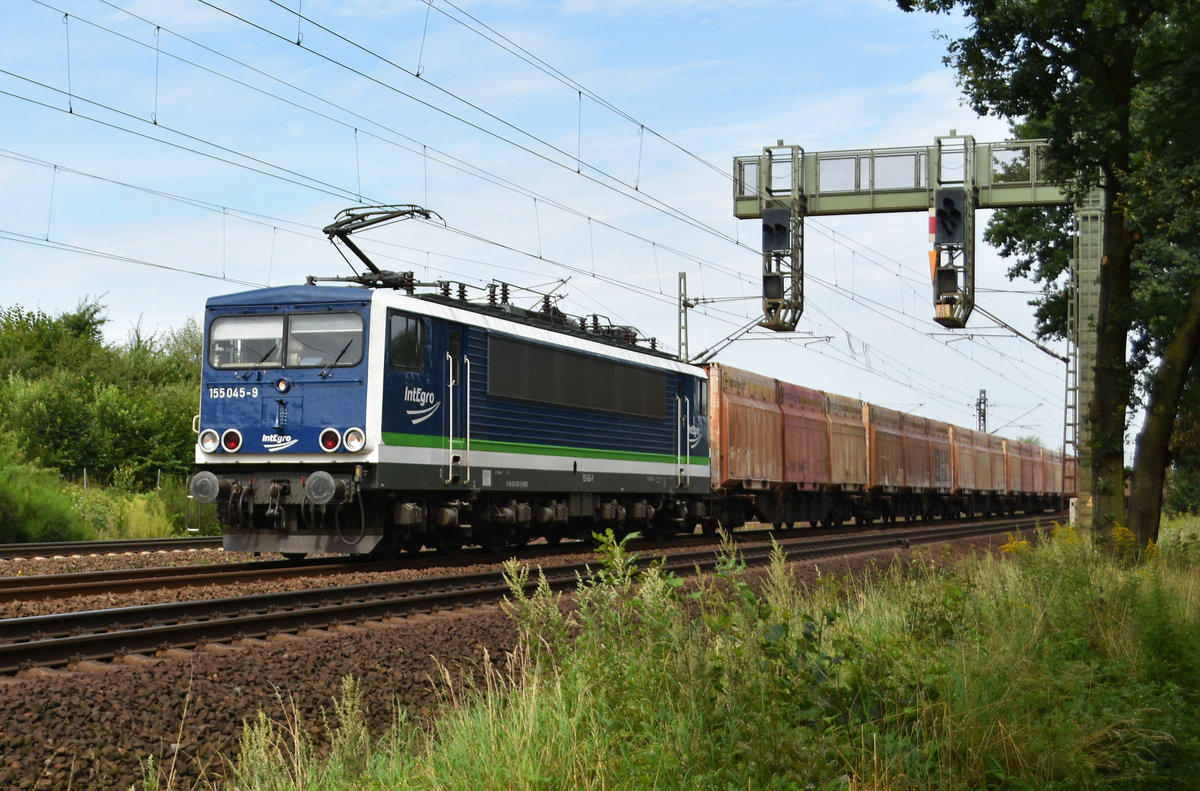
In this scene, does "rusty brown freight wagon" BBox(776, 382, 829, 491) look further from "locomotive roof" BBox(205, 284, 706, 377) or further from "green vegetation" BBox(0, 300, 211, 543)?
"green vegetation" BBox(0, 300, 211, 543)

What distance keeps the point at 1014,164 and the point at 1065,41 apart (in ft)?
22.3

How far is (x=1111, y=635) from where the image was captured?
30.1 feet

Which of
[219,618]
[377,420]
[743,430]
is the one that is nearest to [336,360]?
[377,420]

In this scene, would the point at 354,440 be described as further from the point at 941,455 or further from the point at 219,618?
the point at 941,455

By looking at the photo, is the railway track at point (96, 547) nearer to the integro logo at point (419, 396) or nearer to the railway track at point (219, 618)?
the integro logo at point (419, 396)

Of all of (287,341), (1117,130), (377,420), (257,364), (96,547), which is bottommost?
(96,547)

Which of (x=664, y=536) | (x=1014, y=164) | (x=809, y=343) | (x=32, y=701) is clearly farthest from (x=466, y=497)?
(x=809, y=343)

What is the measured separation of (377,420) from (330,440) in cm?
61

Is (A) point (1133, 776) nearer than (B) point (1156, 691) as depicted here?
Yes

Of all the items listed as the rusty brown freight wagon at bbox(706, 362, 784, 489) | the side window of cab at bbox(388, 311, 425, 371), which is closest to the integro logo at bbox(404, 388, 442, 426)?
the side window of cab at bbox(388, 311, 425, 371)

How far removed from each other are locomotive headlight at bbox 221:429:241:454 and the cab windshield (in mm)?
839

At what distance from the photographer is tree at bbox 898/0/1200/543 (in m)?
13.1

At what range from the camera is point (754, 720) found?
5.25 m

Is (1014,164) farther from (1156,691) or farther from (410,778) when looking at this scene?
(410,778)
